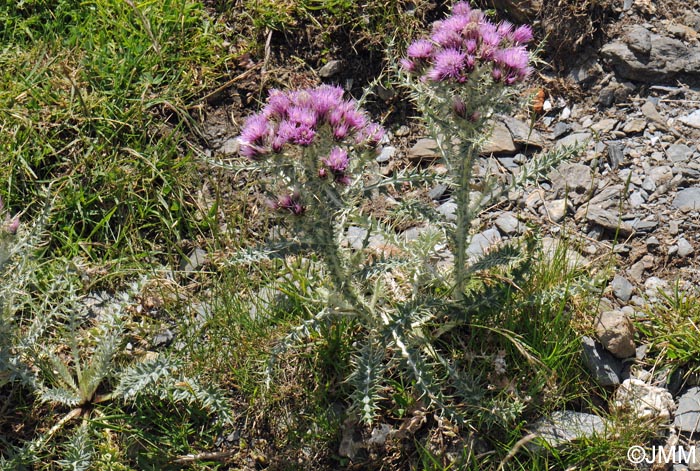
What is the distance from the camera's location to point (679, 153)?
4.11m

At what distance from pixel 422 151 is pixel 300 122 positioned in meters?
1.73

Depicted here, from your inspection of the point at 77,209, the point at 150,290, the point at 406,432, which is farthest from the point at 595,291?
the point at 77,209

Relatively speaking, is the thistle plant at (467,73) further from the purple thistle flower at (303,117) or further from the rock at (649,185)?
the rock at (649,185)

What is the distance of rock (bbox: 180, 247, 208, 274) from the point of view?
13.5 ft

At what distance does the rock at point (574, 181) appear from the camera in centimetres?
410

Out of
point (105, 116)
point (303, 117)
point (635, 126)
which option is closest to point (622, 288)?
point (635, 126)

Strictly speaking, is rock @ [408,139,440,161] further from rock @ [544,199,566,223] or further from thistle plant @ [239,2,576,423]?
thistle plant @ [239,2,576,423]

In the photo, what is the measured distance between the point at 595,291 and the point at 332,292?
1.21 m

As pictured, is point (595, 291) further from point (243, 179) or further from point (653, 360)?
point (243, 179)

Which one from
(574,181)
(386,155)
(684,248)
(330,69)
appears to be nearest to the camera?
(684,248)

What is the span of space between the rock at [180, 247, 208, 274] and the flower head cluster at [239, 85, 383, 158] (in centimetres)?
138

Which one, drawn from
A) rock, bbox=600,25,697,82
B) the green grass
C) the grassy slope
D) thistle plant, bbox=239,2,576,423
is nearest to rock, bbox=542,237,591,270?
the grassy slope

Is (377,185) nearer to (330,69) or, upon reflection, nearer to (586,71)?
(330,69)

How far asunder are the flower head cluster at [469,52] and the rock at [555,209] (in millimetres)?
1264
